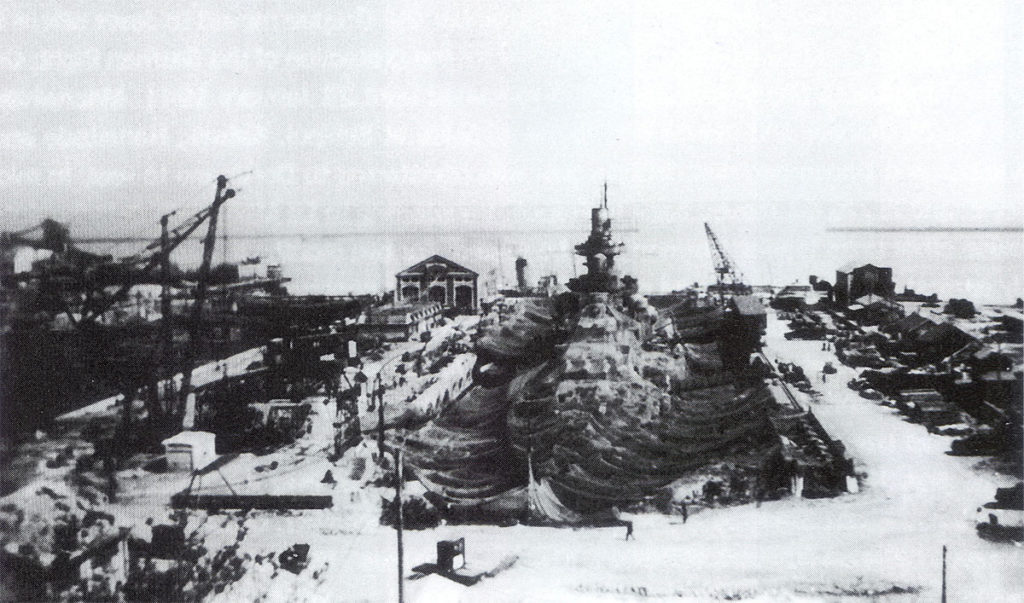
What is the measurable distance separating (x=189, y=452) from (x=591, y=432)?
623cm

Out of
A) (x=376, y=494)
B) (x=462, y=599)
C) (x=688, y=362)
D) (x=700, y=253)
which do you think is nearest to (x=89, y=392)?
(x=376, y=494)

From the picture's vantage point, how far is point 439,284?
84.9 ft

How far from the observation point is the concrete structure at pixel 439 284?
2511 cm

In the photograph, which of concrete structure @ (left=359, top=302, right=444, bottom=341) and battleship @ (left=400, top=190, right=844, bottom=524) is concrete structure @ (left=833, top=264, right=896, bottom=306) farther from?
concrete structure @ (left=359, top=302, right=444, bottom=341)

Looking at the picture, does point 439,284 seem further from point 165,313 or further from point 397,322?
point 165,313

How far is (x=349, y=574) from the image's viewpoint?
8703mm

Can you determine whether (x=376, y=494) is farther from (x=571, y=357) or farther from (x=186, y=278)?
(x=186, y=278)

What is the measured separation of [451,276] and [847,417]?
1474cm

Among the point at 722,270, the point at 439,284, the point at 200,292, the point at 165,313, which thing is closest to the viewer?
the point at 165,313

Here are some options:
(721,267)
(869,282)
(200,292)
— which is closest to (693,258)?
(721,267)

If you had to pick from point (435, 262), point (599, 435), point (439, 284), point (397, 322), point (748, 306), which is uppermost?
point (435, 262)

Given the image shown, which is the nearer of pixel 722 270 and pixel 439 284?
pixel 439 284

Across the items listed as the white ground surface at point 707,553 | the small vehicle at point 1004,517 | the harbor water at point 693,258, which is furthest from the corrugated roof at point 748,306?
the small vehicle at point 1004,517

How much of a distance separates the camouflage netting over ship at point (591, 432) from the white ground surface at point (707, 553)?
0.59 m
